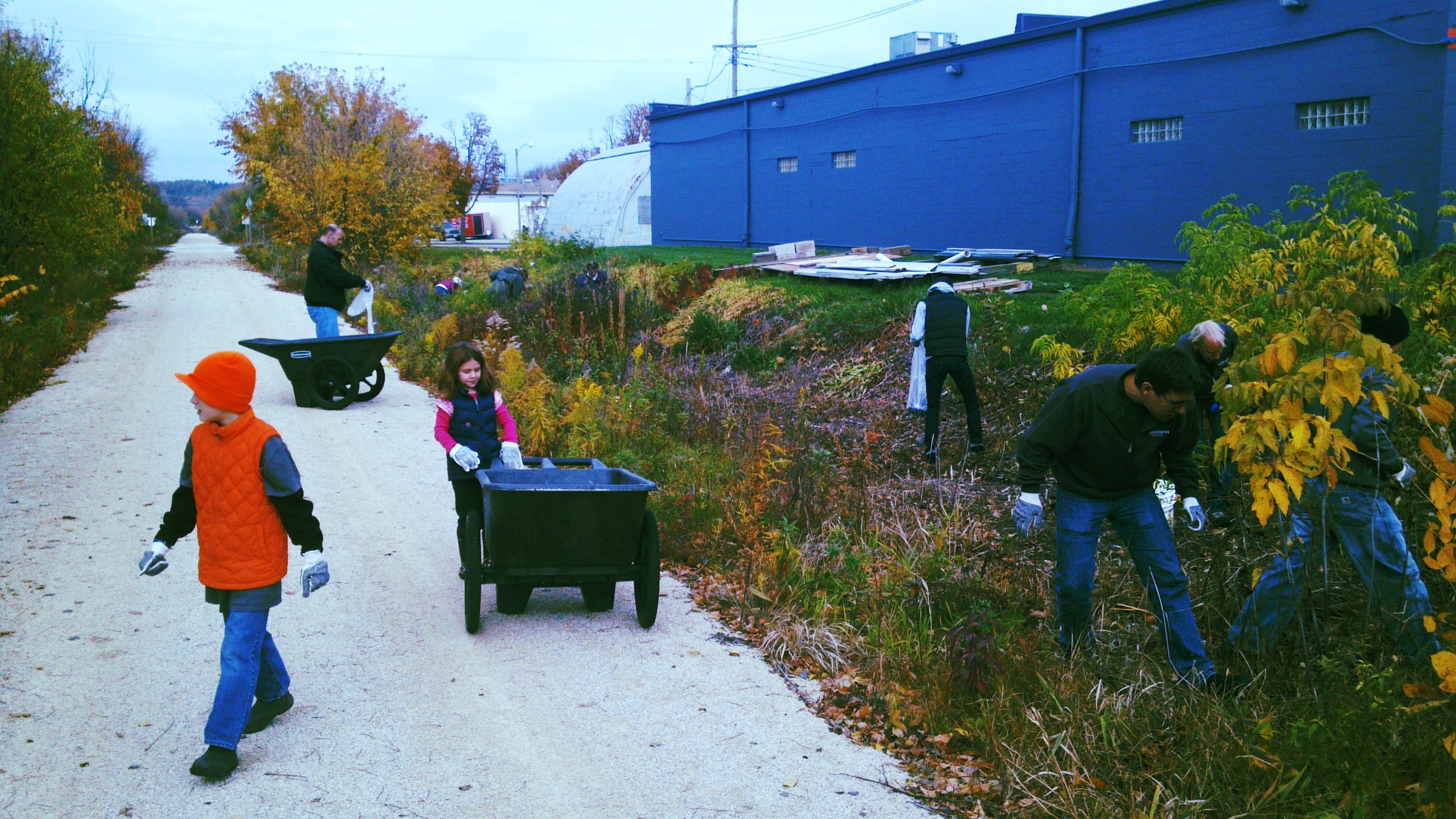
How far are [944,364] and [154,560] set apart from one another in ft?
22.1

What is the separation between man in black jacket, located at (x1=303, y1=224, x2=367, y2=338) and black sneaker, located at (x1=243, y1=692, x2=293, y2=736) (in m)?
8.34

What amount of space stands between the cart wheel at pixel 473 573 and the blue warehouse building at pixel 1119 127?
13.4 meters

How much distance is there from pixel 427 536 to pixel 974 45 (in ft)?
61.8

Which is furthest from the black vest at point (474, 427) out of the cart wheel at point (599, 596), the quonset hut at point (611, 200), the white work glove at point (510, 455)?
the quonset hut at point (611, 200)

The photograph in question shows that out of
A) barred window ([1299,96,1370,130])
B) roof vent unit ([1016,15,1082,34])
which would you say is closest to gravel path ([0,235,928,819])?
barred window ([1299,96,1370,130])

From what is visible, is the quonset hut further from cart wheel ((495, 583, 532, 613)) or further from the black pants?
cart wheel ((495, 583, 532, 613))

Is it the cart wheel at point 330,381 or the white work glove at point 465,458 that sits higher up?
the white work glove at point 465,458

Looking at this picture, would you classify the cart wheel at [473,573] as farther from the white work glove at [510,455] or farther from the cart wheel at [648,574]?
the cart wheel at [648,574]

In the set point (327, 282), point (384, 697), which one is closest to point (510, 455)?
point (384, 697)

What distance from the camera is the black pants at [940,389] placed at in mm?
9328

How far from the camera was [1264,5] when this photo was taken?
16359 millimetres

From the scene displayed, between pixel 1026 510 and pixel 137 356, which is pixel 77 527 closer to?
pixel 1026 510

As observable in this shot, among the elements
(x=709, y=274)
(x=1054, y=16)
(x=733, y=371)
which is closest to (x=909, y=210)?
(x=1054, y=16)

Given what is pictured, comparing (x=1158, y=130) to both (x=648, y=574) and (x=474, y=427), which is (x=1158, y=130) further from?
(x=648, y=574)
